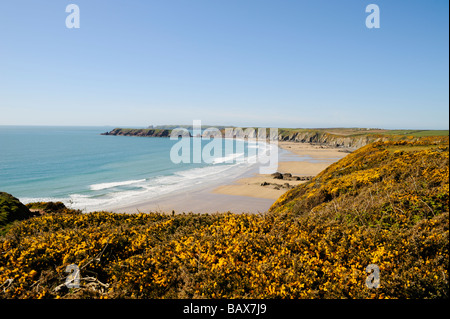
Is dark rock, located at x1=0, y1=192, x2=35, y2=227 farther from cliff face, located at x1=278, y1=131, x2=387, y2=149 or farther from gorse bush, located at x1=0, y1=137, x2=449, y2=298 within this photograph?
cliff face, located at x1=278, y1=131, x2=387, y2=149

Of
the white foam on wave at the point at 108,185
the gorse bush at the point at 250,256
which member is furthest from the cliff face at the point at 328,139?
the gorse bush at the point at 250,256

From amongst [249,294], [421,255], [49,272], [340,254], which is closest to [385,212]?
[421,255]

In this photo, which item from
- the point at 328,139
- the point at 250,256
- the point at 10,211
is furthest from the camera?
the point at 328,139

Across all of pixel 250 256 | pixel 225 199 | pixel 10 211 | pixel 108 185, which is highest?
pixel 250 256

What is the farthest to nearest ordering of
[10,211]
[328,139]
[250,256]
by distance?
[328,139] < [10,211] < [250,256]

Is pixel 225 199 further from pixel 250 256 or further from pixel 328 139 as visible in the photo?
pixel 328 139

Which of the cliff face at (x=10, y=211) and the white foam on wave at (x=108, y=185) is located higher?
the cliff face at (x=10, y=211)

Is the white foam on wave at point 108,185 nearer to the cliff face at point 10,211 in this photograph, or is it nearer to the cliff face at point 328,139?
the cliff face at point 10,211

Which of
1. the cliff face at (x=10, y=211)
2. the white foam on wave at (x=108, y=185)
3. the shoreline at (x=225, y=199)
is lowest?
the shoreline at (x=225, y=199)

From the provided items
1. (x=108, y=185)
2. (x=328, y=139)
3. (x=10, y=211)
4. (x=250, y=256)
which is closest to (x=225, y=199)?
→ (x=108, y=185)
